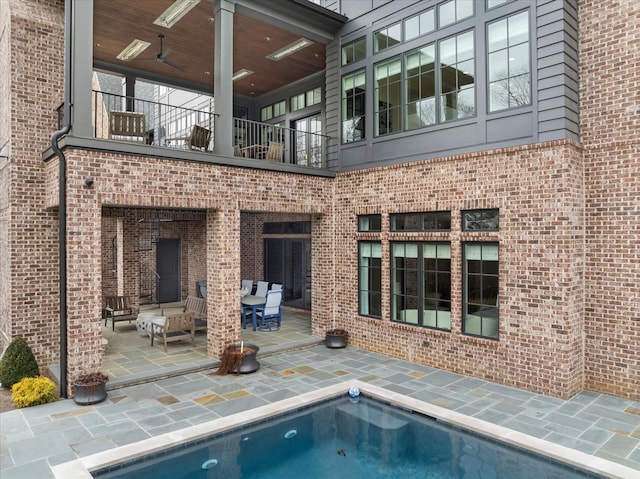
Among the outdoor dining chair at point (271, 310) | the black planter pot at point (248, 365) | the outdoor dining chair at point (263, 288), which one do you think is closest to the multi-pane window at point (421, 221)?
the outdoor dining chair at point (271, 310)

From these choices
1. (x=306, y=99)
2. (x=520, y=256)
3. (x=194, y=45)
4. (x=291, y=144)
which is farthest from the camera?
(x=291, y=144)

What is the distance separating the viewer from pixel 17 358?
7.30m

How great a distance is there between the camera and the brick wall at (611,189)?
6672 millimetres

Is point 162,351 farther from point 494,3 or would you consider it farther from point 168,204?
point 494,3

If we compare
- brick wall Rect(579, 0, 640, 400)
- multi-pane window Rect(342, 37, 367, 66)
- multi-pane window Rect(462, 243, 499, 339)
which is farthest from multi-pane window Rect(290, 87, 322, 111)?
brick wall Rect(579, 0, 640, 400)

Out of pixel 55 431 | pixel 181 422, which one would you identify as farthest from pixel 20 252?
pixel 181 422

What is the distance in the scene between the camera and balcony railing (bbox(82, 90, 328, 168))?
8258mm

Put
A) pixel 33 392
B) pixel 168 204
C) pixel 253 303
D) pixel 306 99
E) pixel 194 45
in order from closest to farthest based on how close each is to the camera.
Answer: pixel 33 392, pixel 168 204, pixel 194 45, pixel 253 303, pixel 306 99

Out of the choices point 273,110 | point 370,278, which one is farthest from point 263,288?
point 273,110

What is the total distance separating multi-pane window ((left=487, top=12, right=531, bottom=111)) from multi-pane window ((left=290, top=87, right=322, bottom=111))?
20.1ft

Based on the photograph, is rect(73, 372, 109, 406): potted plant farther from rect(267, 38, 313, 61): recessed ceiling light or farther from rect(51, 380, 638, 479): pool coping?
rect(267, 38, 313, 61): recessed ceiling light

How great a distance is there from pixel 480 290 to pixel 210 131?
6.39 meters

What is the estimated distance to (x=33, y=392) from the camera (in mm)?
6500

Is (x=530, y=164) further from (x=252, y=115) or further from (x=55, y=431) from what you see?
(x=252, y=115)
